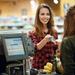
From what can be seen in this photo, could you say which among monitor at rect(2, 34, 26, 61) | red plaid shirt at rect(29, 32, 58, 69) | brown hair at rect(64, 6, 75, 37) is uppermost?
brown hair at rect(64, 6, 75, 37)

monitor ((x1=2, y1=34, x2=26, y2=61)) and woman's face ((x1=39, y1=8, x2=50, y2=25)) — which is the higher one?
woman's face ((x1=39, y1=8, x2=50, y2=25))

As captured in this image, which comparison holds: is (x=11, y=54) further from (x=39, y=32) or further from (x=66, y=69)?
(x=39, y=32)

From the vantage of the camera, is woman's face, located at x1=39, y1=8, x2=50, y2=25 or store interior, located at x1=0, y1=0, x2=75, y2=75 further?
woman's face, located at x1=39, y1=8, x2=50, y2=25

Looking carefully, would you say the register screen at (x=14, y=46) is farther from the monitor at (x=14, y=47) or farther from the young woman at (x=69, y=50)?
the young woman at (x=69, y=50)

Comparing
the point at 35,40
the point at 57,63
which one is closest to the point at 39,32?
the point at 35,40

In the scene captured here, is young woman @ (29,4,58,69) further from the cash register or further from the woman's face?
the cash register

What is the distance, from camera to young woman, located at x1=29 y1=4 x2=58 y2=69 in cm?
294

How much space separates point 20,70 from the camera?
2.08 meters

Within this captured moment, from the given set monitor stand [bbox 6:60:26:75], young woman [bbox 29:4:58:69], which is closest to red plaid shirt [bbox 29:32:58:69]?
young woman [bbox 29:4:58:69]

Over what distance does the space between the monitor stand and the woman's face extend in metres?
0.98

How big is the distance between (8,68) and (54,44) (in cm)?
106

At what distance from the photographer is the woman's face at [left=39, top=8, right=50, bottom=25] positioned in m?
2.96

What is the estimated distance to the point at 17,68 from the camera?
2.04 meters

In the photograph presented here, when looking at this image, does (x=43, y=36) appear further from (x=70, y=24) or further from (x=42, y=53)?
(x=70, y=24)
